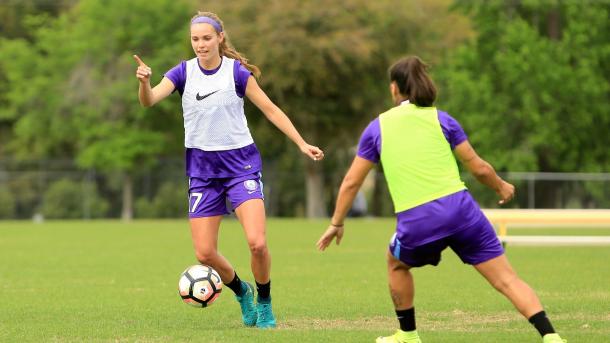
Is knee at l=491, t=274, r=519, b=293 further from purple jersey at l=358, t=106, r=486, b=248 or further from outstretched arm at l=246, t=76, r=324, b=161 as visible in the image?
outstretched arm at l=246, t=76, r=324, b=161

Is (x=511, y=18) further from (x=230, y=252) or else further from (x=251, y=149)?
(x=251, y=149)

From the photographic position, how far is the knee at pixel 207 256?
897cm

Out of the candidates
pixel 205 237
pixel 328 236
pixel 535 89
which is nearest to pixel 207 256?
pixel 205 237

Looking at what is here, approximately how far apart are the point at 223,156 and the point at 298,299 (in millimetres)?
3119

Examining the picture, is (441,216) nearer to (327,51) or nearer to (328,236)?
(328,236)

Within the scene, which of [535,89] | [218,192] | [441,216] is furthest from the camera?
[535,89]

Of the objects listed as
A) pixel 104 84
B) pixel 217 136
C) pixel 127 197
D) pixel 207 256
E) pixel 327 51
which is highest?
pixel 327 51

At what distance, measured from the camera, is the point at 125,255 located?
65.6 feet

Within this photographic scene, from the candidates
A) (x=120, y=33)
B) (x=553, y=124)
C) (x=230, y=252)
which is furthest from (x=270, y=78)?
(x=230, y=252)

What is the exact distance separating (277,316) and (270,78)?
3172cm

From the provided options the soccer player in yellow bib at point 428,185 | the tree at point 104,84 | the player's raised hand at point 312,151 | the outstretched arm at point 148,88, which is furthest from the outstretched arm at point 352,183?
the tree at point 104,84

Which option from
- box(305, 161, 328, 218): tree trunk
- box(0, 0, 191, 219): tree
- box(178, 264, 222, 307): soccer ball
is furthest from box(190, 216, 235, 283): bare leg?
box(0, 0, 191, 219): tree

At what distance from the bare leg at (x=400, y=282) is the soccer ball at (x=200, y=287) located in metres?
1.97

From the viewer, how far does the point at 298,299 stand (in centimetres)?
1166
